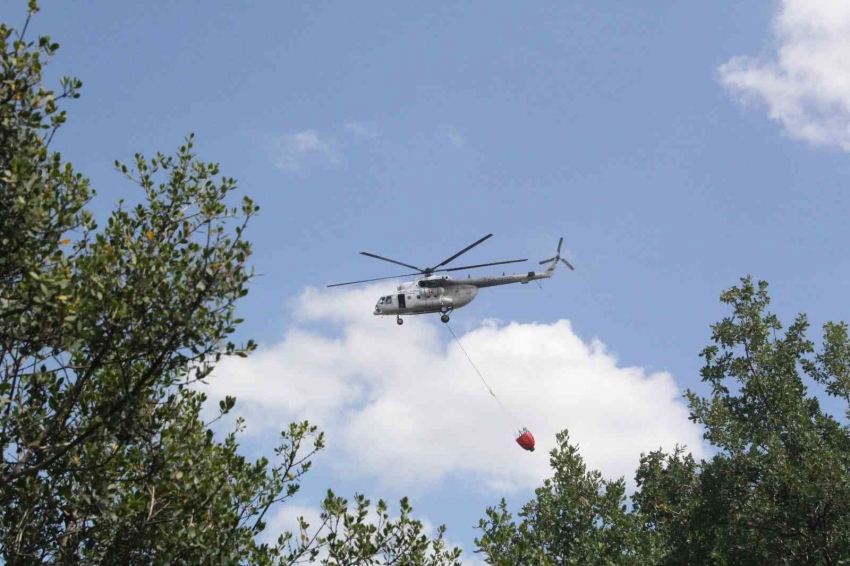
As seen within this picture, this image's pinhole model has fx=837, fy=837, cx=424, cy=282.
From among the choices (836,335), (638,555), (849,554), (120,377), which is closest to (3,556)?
(120,377)

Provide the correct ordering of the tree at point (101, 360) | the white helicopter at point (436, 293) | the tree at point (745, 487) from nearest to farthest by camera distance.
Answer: the tree at point (101, 360) < the tree at point (745, 487) < the white helicopter at point (436, 293)

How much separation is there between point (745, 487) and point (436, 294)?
20525 mm

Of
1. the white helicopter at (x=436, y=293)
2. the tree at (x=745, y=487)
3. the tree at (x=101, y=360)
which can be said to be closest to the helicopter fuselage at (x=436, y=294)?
the white helicopter at (x=436, y=293)

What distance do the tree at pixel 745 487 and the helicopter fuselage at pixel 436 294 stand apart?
1254 cm

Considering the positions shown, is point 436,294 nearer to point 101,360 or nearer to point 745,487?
point 745,487

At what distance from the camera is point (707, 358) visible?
3706 cm

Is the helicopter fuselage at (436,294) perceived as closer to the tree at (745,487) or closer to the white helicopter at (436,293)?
the white helicopter at (436,293)

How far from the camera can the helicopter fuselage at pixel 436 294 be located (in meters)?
48.3

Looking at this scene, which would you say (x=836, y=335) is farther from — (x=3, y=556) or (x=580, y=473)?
(x=3, y=556)

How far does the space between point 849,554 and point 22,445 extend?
2831cm

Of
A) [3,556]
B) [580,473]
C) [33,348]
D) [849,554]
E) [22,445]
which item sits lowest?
[3,556]

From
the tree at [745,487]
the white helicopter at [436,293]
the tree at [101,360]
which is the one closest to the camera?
the tree at [101,360]

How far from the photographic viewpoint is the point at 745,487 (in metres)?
33.7

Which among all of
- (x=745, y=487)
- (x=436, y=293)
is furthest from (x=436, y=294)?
(x=745, y=487)
